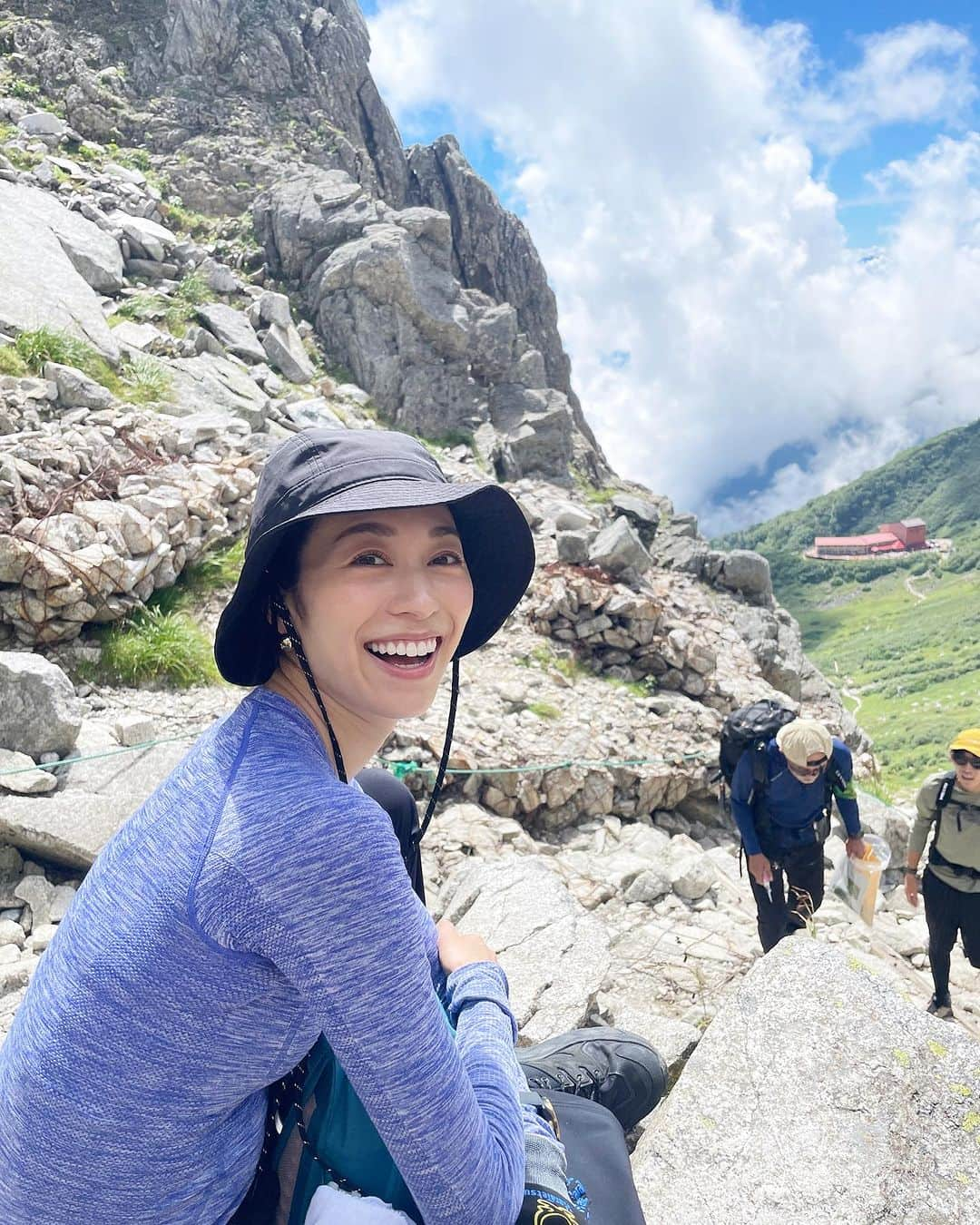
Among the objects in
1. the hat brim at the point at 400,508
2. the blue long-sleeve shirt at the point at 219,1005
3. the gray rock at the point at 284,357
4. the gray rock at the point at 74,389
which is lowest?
the blue long-sleeve shirt at the point at 219,1005

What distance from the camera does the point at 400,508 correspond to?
1.93 metres

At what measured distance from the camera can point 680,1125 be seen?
10.8 feet

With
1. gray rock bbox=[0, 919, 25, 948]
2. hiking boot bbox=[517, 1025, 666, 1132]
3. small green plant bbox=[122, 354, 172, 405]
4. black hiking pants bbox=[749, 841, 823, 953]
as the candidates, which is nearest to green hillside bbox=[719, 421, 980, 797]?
black hiking pants bbox=[749, 841, 823, 953]

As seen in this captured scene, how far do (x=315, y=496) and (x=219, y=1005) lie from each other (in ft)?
3.74

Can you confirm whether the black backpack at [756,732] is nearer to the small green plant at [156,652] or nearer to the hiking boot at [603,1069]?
the hiking boot at [603,1069]

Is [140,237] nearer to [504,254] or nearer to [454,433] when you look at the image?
[454,433]

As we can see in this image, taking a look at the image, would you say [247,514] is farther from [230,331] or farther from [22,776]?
[230,331]

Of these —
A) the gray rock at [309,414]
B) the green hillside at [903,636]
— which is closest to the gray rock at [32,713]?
the gray rock at [309,414]

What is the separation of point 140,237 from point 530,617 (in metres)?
15.6

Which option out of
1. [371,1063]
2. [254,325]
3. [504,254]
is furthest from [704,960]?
[504,254]

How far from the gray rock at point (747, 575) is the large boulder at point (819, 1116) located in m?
15.9

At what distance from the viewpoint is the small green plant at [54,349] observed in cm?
1125

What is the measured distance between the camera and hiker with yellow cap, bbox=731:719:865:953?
6.07m

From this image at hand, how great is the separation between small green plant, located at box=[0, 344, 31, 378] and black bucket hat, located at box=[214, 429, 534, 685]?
430 inches
